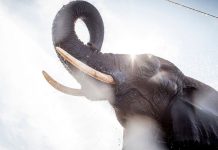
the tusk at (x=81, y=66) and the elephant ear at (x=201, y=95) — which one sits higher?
the tusk at (x=81, y=66)

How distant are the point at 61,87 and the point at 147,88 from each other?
39.9 inches

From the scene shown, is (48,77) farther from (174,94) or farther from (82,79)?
(174,94)

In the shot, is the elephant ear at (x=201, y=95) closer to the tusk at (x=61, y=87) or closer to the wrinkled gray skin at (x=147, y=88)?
the wrinkled gray skin at (x=147, y=88)

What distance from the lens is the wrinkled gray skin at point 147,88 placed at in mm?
5145

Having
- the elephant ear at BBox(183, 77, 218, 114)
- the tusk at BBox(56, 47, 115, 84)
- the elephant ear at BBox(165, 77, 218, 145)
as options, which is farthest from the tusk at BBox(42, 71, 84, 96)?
the elephant ear at BBox(183, 77, 218, 114)

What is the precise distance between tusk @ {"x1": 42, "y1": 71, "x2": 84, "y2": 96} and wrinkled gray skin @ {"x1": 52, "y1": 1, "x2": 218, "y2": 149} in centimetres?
9

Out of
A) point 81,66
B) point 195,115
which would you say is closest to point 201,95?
point 195,115

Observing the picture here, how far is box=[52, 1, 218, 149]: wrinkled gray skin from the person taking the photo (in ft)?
16.9

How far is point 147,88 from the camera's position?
545 centimetres

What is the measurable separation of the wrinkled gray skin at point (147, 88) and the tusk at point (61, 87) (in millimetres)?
86

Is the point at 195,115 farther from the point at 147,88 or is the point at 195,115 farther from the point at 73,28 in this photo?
the point at 73,28

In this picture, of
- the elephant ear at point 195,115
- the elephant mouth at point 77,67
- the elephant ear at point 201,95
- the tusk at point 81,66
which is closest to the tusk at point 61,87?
the elephant mouth at point 77,67

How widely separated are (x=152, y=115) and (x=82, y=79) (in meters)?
0.94

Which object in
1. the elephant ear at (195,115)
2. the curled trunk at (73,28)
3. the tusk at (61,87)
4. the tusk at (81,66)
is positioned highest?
the curled trunk at (73,28)
